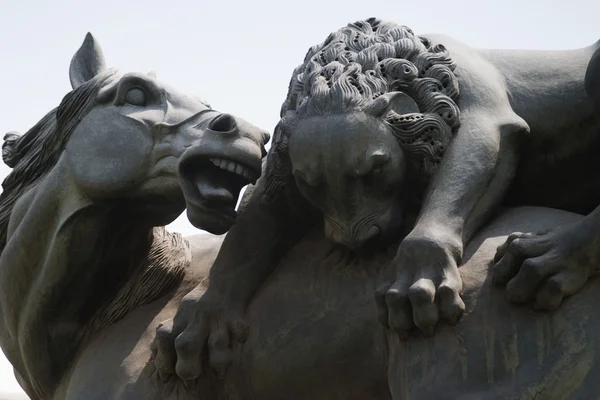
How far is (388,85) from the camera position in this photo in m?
2.94

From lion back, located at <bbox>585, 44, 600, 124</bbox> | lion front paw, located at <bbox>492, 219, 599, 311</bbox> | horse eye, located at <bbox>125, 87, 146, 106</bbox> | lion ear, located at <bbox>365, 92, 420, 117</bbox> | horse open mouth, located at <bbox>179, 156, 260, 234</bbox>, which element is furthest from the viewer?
horse eye, located at <bbox>125, 87, 146, 106</bbox>

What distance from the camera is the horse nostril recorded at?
10.3 feet

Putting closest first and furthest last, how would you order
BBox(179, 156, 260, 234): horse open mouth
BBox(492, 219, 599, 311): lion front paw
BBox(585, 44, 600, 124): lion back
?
BBox(492, 219, 599, 311): lion front paw → BBox(585, 44, 600, 124): lion back → BBox(179, 156, 260, 234): horse open mouth

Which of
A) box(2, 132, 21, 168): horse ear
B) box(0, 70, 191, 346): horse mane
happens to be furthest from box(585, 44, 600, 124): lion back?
box(2, 132, 21, 168): horse ear

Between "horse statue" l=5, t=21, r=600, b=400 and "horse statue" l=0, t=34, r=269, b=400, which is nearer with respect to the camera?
"horse statue" l=5, t=21, r=600, b=400

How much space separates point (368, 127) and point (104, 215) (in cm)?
88

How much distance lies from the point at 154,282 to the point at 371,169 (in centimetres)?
92

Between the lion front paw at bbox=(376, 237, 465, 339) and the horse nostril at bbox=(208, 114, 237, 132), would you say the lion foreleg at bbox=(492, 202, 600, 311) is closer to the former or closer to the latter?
the lion front paw at bbox=(376, 237, 465, 339)

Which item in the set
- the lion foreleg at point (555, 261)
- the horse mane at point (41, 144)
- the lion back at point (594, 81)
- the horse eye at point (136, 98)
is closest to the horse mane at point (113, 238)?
the horse mane at point (41, 144)

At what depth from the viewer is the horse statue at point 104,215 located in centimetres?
314

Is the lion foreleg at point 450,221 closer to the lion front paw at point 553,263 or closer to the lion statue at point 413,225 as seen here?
the lion statue at point 413,225

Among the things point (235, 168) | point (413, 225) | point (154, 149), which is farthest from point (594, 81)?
point (154, 149)

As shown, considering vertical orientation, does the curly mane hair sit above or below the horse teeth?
above

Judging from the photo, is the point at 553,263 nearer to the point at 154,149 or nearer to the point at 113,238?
the point at 154,149
